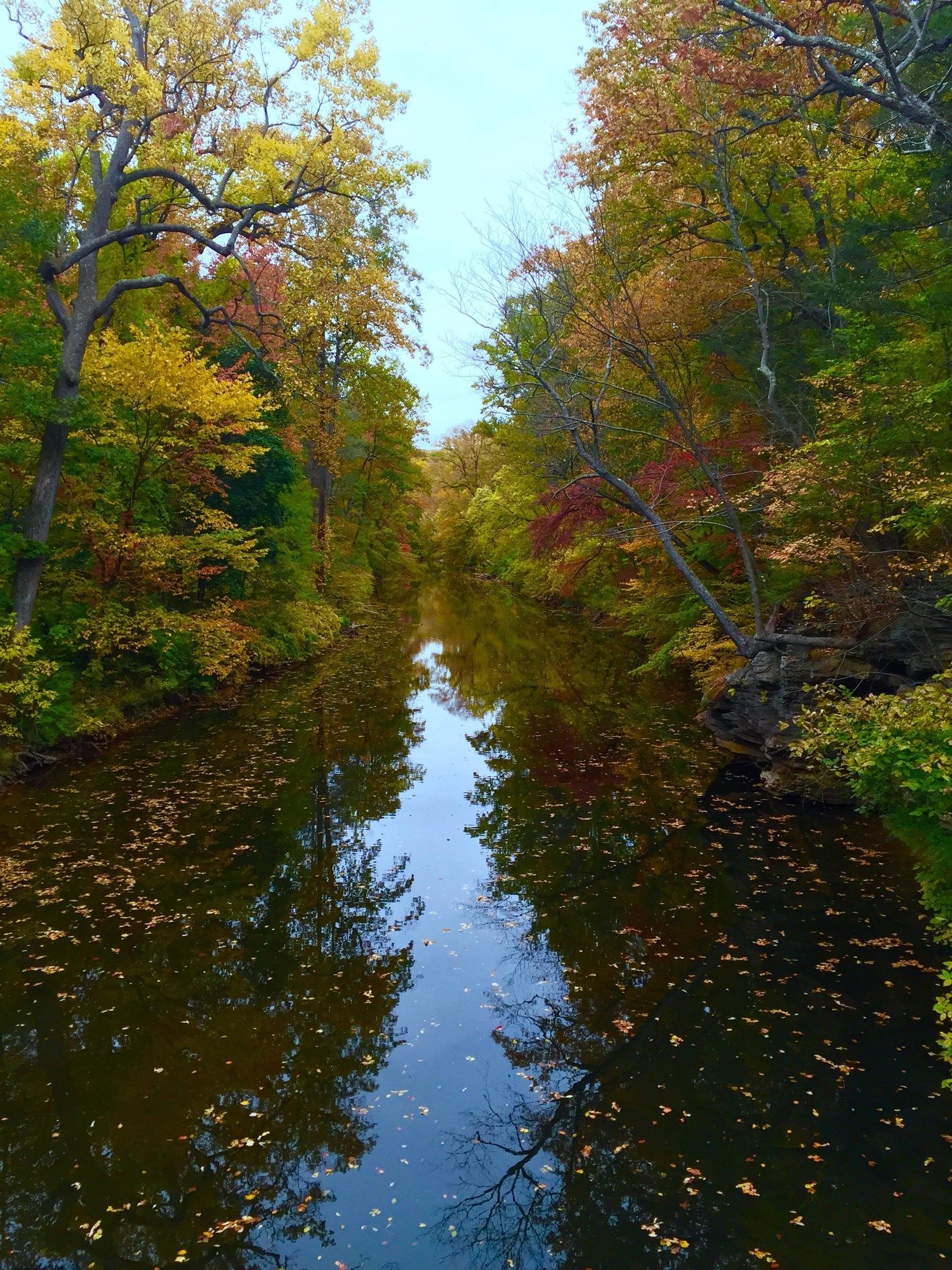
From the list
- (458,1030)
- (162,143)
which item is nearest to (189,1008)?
(458,1030)

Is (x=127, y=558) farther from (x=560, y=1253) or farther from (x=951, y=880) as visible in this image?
(x=951, y=880)

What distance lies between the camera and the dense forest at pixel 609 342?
8633mm

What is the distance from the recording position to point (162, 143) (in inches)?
463

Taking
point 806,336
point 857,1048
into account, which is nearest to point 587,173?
point 806,336

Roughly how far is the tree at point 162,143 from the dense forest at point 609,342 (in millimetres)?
63

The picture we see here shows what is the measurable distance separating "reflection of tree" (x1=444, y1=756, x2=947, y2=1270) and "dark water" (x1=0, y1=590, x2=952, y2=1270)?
0.02 meters

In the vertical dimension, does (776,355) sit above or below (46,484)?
below

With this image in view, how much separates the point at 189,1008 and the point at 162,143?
13064mm

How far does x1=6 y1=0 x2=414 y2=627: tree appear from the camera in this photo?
10695mm

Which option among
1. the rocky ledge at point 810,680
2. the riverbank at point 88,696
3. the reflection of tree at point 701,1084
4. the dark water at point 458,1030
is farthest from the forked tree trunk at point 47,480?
the rocky ledge at point 810,680

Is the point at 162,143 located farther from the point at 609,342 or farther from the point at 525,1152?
the point at 525,1152

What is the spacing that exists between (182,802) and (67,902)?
2.56m

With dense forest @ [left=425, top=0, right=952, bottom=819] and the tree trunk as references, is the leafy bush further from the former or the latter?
→ the tree trunk

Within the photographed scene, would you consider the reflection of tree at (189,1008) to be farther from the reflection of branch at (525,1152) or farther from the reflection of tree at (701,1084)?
the reflection of tree at (701,1084)
